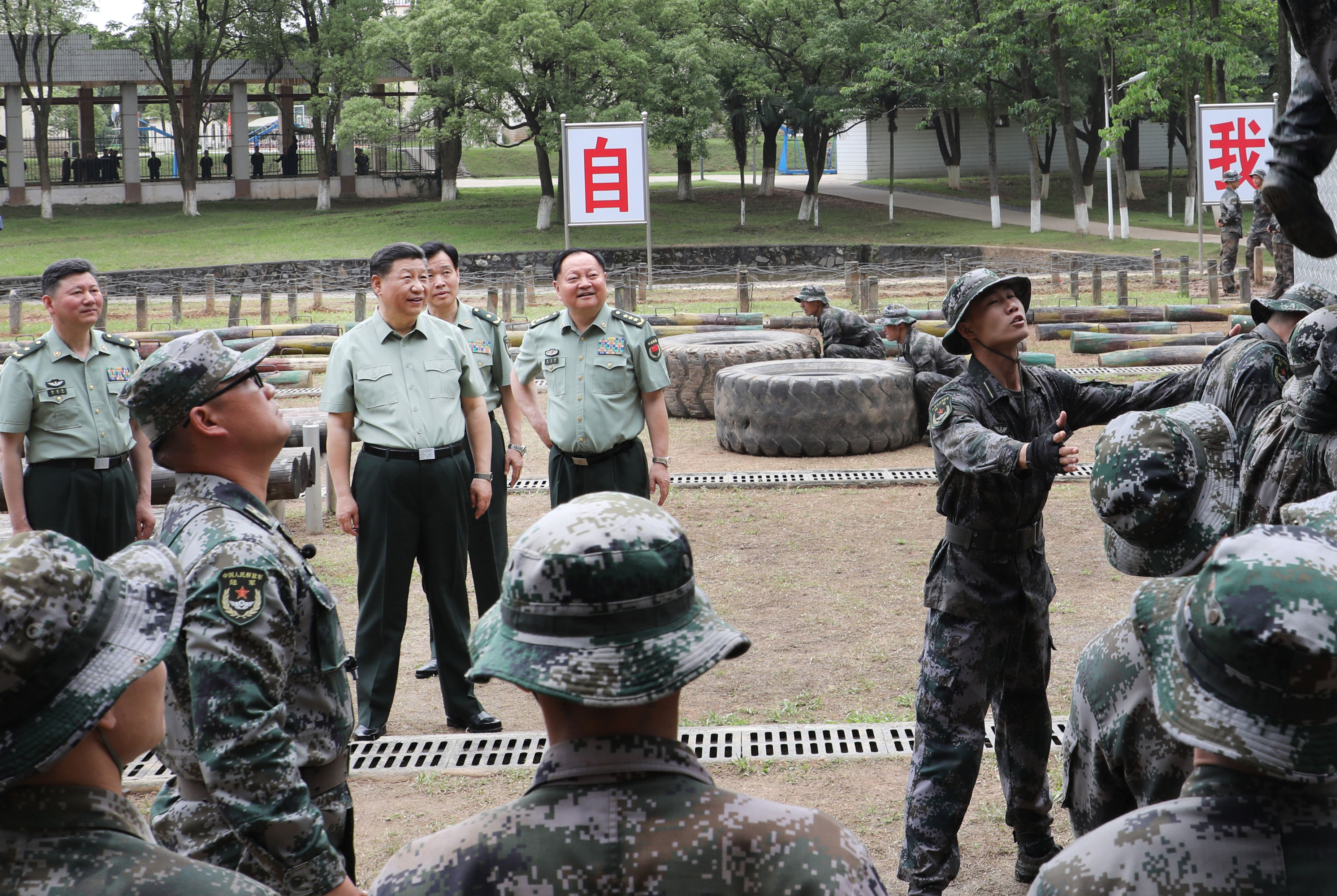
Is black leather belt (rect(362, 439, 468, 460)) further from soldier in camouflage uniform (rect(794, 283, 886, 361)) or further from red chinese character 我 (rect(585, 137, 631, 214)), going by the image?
red chinese character 我 (rect(585, 137, 631, 214))

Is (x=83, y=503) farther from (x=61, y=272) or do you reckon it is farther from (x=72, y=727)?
(x=72, y=727)

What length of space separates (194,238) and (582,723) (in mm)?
34288

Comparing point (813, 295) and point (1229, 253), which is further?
point (1229, 253)

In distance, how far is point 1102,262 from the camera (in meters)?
25.2

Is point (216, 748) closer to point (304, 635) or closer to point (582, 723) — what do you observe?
point (304, 635)

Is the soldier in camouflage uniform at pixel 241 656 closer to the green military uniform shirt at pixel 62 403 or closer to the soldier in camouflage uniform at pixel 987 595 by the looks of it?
the soldier in camouflage uniform at pixel 987 595

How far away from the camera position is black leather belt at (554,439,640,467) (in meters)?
5.54

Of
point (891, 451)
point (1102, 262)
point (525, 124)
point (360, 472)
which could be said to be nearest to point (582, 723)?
point (360, 472)

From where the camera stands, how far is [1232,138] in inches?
726

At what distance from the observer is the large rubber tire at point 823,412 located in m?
10.2

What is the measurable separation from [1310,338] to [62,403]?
4.86 metres

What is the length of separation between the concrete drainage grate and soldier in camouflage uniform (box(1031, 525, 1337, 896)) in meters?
2.94

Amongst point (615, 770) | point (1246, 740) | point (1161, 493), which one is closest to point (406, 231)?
point (1161, 493)

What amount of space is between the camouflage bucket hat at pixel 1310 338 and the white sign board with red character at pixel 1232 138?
629 inches
